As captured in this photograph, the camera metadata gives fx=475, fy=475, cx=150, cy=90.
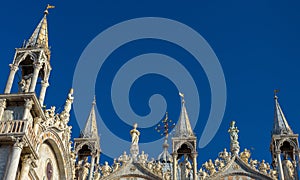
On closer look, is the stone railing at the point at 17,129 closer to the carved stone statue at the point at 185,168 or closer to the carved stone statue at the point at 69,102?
the carved stone statue at the point at 69,102

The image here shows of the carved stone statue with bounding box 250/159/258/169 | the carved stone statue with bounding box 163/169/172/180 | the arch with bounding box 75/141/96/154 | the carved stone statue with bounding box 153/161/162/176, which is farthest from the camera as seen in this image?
the arch with bounding box 75/141/96/154

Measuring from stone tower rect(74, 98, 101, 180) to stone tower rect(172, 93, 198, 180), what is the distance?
3438 mm

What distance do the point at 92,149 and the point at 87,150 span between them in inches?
19.5

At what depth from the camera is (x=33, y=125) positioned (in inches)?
667

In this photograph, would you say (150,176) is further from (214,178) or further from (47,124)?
(47,124)

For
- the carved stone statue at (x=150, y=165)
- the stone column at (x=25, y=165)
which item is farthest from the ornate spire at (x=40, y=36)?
the carved stone statue at (x=150, y=165)

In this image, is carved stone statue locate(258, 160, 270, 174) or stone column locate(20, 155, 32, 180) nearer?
stone column locate(20, 155, 32, 180)

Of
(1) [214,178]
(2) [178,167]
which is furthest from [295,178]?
(2) [178,167]

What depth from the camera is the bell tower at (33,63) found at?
17.8 m

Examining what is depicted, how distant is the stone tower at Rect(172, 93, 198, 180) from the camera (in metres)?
18.9

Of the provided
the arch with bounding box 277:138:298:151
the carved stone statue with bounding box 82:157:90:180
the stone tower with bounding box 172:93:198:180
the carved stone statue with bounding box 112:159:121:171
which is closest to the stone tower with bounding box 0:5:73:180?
the carved stone statue with bounding box 82:157:90:180

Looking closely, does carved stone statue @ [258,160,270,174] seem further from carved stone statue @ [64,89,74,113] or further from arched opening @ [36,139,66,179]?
carved stone statue @ [64,89,74,113]

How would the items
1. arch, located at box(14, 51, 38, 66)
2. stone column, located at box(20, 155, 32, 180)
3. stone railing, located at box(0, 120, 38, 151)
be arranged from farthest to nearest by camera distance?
arch, located at box(14, 51, 38, 66), stone column, located at box(20, 155, 32, 180), stone railing, located at box(0, 120, 38, 151)

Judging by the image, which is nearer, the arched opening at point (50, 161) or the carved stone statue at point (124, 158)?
Result: the arched opening at point (50, 161)
